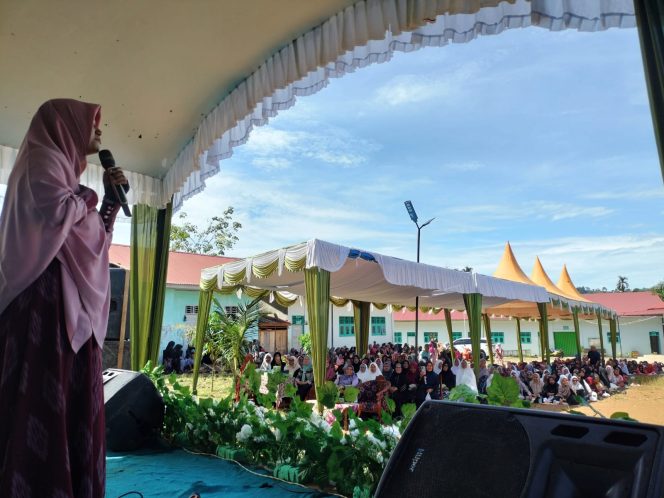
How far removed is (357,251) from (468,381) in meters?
3.70

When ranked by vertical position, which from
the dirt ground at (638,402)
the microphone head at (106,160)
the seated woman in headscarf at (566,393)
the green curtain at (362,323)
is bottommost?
the dirt ground at (638,402)

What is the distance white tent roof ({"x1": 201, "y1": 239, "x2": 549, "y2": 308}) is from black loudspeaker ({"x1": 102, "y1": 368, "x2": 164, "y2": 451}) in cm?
282

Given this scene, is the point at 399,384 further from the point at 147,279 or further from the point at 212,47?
the point at 212,47

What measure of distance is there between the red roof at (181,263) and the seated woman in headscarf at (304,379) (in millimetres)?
7242

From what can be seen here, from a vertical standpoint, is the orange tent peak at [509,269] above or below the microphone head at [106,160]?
above

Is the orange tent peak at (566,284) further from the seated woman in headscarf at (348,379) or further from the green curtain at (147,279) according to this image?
the green curtain at (147,279)

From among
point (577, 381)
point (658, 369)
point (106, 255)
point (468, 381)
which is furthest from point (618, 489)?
point (658, 369)

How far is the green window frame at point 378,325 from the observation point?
25.6 meters

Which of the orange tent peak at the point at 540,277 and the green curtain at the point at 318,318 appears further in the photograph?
the orange tent peak at the point at 540,277

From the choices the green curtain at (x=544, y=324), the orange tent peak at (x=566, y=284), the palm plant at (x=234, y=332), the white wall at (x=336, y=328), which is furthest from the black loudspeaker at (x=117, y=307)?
the orange tent peak at (x=566, y=284)

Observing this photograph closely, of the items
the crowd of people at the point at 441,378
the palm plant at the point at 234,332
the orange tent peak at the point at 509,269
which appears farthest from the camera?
the orange tent peak at the point at 509,269

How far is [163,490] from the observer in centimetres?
236

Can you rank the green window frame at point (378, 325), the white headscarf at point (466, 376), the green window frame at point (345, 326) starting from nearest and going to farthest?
the white headscarf at point (466, 376) < the green window frame at point (345, 326) < the green window frame at point (378, 325)

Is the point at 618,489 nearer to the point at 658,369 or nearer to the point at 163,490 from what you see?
the point at 163,490
